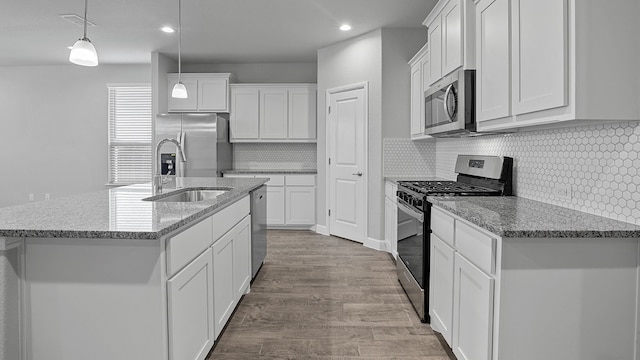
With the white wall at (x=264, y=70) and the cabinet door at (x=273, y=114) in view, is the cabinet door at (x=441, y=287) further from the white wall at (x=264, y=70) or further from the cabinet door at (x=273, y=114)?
the white wall at (x=264, y=70)

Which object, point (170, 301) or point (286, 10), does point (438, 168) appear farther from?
point (170, 301)

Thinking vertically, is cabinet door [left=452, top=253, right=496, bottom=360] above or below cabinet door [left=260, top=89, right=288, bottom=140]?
below

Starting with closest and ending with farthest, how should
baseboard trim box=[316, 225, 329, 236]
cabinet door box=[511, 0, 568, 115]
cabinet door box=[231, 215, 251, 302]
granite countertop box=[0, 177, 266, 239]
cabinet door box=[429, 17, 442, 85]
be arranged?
granite countertop box=[0, 177, 266, 239] → cabinet door box=[511, 0, 568, 115] → cabinet door box=[231, 215, 251, 302] → cabinet door box=[429, 17, 442, 85] → baseboard trim box=[316, 225, 329, 236]

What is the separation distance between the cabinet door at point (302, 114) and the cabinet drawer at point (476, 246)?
4.52m

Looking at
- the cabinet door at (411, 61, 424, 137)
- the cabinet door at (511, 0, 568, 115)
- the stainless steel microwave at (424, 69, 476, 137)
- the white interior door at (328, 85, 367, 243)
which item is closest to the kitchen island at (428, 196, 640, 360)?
the cabinet door at (511, 0, 568, 115)

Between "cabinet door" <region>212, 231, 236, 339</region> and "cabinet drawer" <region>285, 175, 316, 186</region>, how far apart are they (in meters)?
3.46

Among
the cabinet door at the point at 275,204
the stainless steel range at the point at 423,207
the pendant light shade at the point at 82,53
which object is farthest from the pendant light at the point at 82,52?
the cabinet door at the point at 275,204

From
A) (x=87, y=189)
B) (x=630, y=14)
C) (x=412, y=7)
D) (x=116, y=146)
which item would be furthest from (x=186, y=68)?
(x=630, y=14)

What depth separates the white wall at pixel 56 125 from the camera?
6.88 metres

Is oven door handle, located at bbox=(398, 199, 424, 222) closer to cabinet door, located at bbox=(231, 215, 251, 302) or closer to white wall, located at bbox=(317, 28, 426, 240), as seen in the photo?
cabinet door, located at bbox=(231, 215, 251, 302)

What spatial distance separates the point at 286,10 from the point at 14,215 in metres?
3.37

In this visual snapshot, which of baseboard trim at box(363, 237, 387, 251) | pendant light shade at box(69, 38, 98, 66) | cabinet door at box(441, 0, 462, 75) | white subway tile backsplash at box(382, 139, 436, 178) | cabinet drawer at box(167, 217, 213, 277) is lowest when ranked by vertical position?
baseboard trim at box(363, 237, 387, 251)

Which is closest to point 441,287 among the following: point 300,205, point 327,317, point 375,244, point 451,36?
point 327,317

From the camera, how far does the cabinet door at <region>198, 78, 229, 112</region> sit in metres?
6.37
